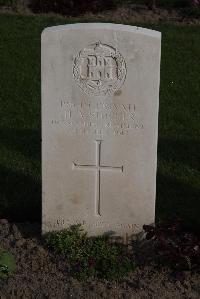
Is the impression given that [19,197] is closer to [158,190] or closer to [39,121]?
[158,190]

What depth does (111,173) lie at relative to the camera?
18.2 ft

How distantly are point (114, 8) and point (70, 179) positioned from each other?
665 centimetres

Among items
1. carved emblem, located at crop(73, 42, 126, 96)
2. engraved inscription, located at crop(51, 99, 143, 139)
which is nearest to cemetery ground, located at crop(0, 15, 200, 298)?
engraved inscription, located at crop(51, 99, 143, 139)

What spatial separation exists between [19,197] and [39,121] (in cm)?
176

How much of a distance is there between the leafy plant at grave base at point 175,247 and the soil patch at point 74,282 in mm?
83

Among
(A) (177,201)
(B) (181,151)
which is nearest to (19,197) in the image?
(A) (177,201)

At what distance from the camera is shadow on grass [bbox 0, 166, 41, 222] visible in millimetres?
6227

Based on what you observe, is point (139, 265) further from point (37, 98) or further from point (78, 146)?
point (37, 98)

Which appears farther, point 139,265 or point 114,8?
point 114,8

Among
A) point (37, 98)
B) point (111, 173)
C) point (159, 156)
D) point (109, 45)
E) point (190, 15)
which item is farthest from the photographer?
point (190, 15)

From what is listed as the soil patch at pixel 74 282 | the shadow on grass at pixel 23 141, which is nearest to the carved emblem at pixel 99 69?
the soil patch at pixel 74 282

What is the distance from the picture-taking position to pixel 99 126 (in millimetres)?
5402

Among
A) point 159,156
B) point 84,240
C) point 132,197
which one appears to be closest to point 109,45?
point 132,197

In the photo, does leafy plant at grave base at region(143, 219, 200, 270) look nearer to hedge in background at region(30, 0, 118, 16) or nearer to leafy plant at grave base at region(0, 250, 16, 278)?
leafy plant at grave base at region(0, 250, 16, 278)
